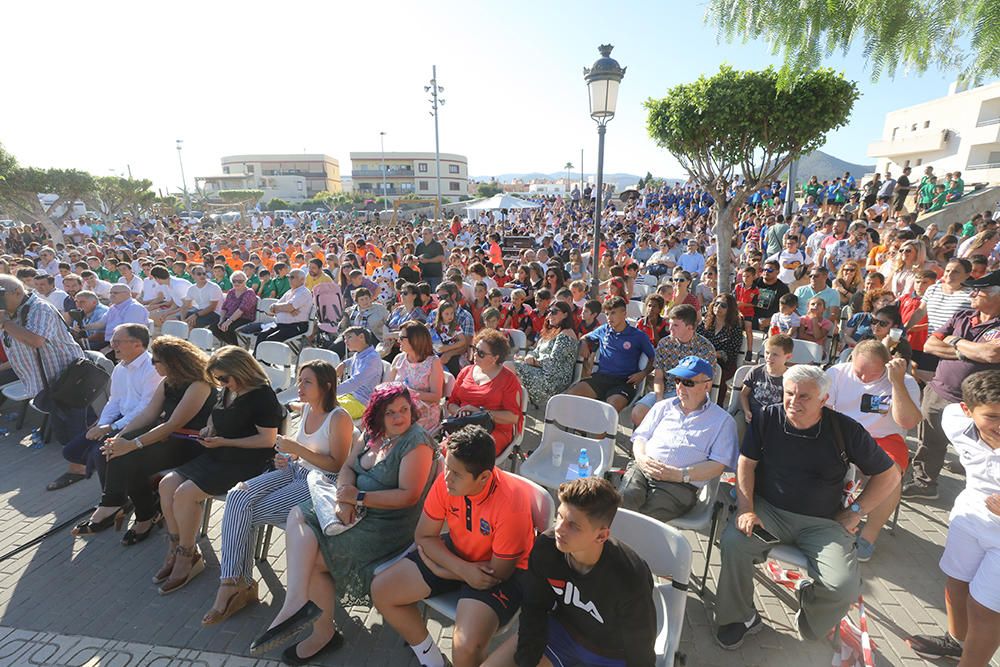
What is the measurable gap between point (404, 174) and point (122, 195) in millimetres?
44953

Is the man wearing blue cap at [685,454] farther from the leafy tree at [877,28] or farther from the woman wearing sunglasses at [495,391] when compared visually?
the leafy tree at [877,28]

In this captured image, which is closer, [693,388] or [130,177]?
[693,388]

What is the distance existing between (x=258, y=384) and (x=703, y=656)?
3.22 m

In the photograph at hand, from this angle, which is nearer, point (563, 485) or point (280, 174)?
point (563, 485)

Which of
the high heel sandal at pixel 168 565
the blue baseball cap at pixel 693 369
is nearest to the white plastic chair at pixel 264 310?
the high heel sandal at pixel 168 565

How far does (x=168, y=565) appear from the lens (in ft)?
10.4

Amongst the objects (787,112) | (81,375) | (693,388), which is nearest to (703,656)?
(693,388)

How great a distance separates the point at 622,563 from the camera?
6.22 ft

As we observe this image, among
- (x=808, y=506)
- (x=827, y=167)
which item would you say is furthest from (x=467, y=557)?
(x=827, y=167)

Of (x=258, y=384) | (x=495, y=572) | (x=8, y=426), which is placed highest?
(x=258, y=384)

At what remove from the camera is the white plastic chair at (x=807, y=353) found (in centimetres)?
492

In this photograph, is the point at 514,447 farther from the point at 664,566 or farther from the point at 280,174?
the point at 280,174

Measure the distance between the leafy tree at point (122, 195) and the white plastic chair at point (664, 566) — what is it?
3288 cm

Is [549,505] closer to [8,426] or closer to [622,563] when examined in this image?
[622,563]
